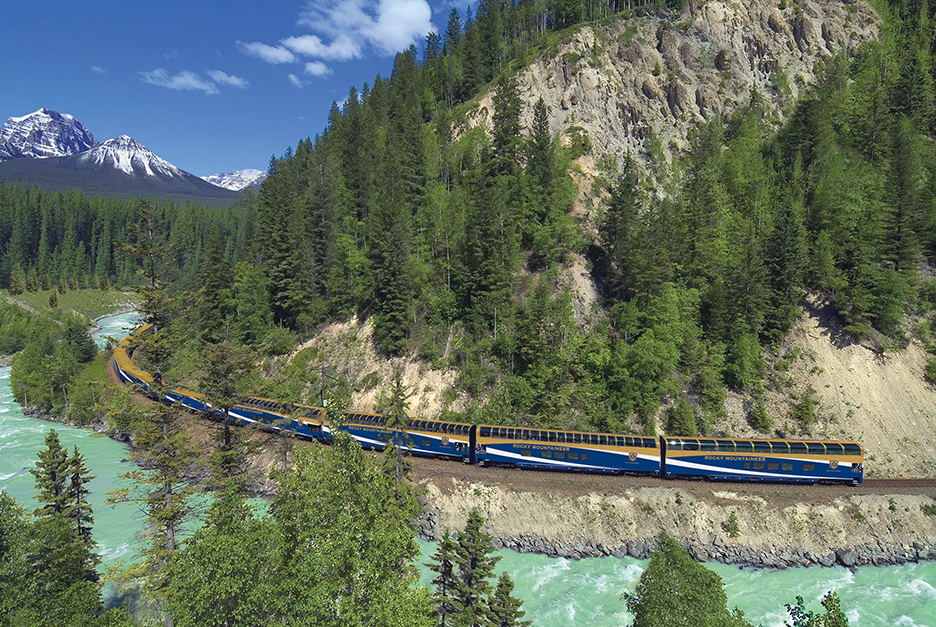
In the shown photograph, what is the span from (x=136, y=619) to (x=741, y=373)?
1993 inches

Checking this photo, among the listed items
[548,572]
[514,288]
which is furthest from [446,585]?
[514,288]

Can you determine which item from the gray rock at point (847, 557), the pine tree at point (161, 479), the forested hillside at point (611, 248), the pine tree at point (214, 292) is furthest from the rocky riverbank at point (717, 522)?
the pine tree at point (214, 292)

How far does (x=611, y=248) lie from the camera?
2105 inches

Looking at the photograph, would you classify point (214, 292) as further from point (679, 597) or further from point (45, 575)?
point (679, 597)

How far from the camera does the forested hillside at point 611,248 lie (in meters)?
44.0

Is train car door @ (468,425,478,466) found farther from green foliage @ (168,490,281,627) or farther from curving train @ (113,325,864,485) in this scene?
green foliage @ (168,490,281,627)

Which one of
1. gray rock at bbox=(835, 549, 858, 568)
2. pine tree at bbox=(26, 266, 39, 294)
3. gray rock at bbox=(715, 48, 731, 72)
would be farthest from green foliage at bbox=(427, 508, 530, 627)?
pine tree at bbox=(26, 266, 39, 294)

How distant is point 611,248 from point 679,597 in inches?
1736

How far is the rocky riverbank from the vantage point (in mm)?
30766

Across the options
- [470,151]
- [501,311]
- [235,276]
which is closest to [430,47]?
[470,151]

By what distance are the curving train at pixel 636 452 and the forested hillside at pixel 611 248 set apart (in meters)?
5.62

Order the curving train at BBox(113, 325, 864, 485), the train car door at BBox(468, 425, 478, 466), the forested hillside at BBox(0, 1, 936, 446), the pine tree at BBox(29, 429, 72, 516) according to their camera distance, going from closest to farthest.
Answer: the pine tree at BBox(29, 429, 72, 516)
the curving train at BBox(113, 325, 864, 485)
the train car door at BBox(468, 425, 478, 466)
the forested hillside at BBox(0, 1, 936, 446)

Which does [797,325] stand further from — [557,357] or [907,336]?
[557,357]

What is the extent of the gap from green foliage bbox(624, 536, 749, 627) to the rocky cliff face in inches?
2490
